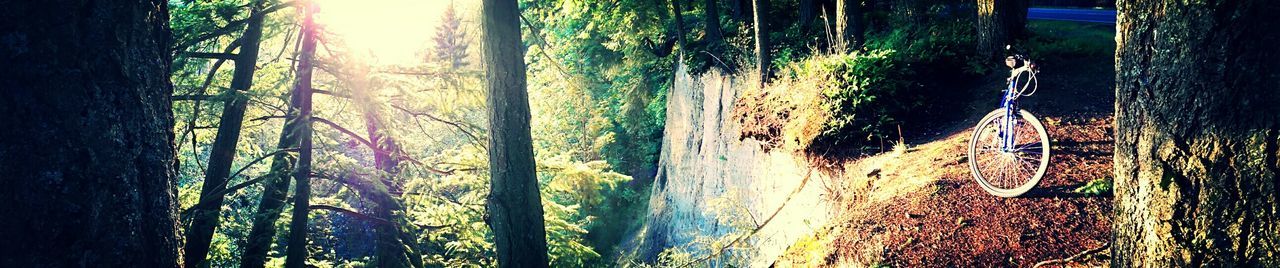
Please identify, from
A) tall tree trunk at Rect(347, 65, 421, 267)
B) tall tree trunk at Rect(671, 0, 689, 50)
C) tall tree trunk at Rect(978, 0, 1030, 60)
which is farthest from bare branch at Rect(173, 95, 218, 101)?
tall tree trunk at Rect(671, 0, 689, 50)

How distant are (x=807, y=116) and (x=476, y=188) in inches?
180

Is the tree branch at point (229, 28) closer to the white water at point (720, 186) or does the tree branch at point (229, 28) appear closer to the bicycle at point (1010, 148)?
the white water at point (720, 186)

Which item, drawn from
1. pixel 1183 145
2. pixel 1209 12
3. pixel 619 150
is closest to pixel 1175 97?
pixel 1183 145

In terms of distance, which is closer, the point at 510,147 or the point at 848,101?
the point at 510,147

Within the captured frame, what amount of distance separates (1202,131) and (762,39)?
8.71 metres

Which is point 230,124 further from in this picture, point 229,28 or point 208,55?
point 229,28

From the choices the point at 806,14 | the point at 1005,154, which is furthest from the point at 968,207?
the point at 806,14

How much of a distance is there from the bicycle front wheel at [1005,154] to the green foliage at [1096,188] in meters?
0.33

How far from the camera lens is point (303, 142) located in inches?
338

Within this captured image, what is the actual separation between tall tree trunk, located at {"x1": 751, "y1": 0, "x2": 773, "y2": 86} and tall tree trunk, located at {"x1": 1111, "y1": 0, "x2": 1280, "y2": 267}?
8054 millimetres

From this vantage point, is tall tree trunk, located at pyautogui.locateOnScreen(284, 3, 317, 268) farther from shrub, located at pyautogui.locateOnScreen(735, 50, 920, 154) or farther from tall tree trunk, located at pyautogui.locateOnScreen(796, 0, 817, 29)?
tall tree trunk, located at pyautogui.locateOnScreen(796, 0, 817, 29)

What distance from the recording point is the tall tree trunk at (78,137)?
1.99 m

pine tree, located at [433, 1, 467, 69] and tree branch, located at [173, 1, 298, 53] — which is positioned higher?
tree branch, located at [173, 1, 298, 53]

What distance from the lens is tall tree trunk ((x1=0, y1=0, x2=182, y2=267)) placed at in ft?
6.54
